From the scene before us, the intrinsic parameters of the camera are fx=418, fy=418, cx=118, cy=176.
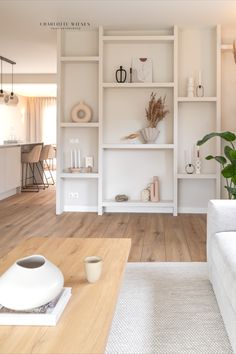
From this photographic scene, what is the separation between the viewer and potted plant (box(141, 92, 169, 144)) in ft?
19.3

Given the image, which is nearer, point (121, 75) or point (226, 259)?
point (226, 259)

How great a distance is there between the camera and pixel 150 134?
5910mm

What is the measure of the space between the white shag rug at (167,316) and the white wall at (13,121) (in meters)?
9.95

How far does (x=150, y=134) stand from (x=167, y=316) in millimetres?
3784

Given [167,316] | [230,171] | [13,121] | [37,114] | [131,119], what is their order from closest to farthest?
[167,316], [230,171], [131,119], [13,121], [37,114]

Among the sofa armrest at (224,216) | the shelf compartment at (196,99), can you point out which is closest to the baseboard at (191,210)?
the shelf compartment at (196,99)

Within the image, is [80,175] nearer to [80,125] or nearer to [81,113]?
[80,125]

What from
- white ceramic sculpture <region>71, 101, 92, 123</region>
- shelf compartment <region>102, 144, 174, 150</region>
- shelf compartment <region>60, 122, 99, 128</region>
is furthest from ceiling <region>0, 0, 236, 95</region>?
Result: shelf compartment <region>102, 144, 174, 150</region>

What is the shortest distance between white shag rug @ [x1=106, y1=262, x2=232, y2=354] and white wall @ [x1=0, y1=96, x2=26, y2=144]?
9.95 metres

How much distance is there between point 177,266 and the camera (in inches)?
133

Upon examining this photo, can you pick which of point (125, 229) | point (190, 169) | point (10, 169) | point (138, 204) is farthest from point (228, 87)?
point (10, 169)

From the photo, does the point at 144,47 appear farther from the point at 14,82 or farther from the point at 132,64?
the point at 14,82

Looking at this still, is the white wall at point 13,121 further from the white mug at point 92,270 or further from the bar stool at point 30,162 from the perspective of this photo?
the white mug at point 92,270

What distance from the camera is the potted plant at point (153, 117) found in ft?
19.3
